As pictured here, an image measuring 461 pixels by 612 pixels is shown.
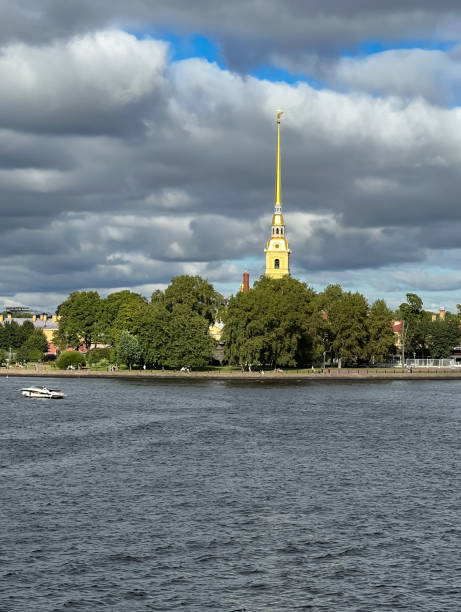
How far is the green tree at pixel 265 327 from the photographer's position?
→ 147000 mm

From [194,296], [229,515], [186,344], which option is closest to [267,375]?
[186,344]

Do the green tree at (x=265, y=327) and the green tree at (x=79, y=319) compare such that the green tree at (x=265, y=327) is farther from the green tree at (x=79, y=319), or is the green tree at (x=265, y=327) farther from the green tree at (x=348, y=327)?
the green tree at (x=79, y=319)


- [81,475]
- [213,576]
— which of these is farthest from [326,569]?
[81,475]

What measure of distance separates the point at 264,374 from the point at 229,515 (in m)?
107

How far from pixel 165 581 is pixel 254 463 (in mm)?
26052

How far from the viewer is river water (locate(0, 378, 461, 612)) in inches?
1245

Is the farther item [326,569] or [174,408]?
[174,408]

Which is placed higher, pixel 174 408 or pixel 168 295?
pixel 168 295

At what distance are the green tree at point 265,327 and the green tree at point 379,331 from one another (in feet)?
54.7

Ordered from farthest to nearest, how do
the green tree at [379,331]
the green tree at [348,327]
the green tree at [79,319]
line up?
the green tree at [79,319], the green tree at [379,331], the green tree at [348,327]

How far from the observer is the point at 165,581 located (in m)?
32.6

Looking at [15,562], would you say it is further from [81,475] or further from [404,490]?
[404,490]

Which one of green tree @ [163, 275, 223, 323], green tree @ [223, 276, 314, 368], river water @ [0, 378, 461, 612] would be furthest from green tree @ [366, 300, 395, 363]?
river water @ [0, 378, 461, 612]

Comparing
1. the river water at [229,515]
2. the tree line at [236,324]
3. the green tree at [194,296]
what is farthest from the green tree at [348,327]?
the river water at [229,515]
